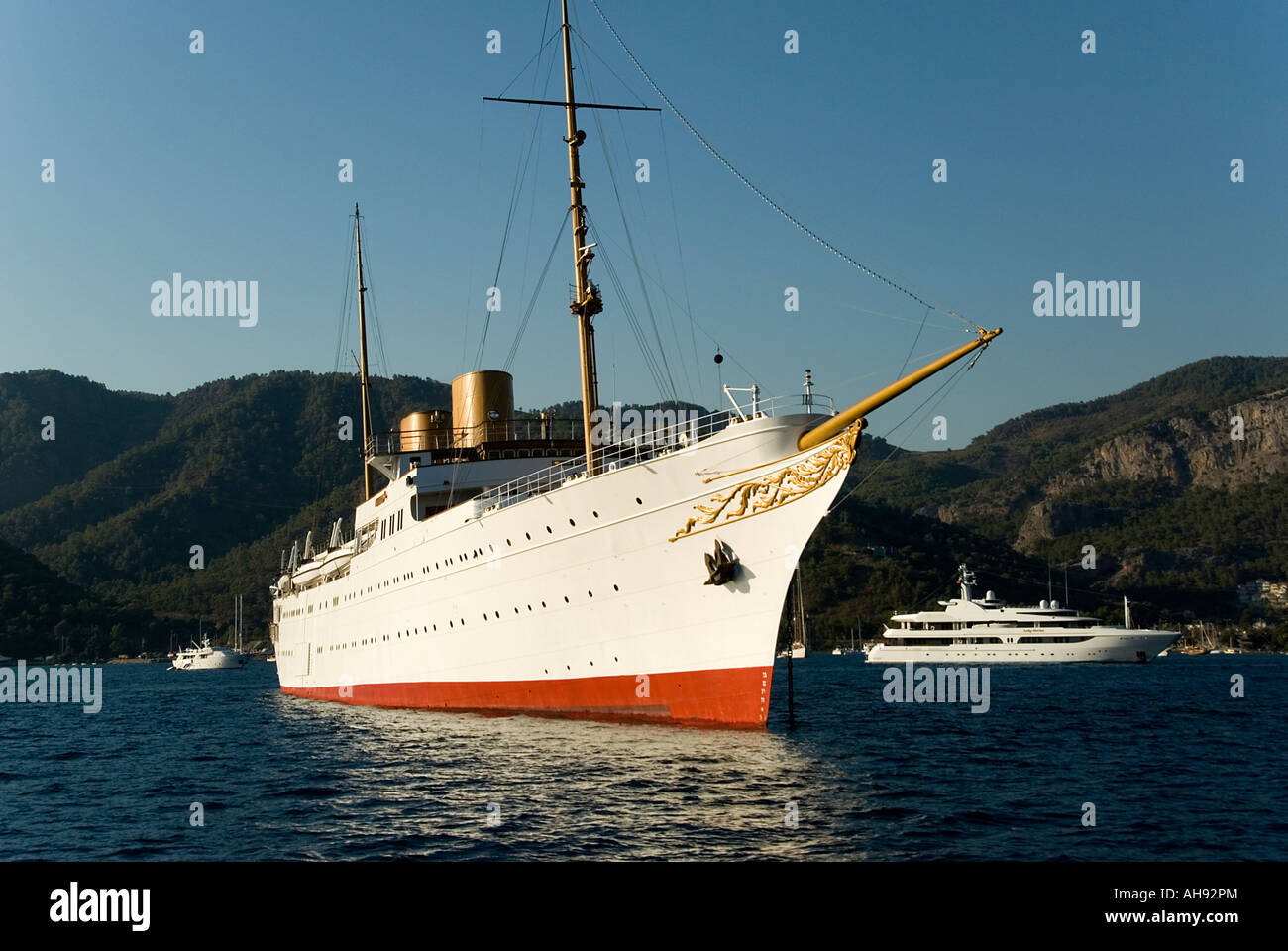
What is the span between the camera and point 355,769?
23.4 m

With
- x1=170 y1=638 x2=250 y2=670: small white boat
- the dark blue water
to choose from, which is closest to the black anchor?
the dark blue water

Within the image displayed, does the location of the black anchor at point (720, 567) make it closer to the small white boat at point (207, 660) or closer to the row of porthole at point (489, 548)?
the row of porthole at point (489, 548)

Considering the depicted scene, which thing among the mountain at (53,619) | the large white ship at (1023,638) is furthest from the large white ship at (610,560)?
the mountain at (53,619)

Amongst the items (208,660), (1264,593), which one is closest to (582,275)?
(208,660)

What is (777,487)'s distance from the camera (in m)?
23.2

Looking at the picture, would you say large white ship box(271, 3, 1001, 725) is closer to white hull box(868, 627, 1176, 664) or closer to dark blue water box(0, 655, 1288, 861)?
dark blue water box(0, 655, 1288, 861)

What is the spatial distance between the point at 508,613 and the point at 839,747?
9328 mm

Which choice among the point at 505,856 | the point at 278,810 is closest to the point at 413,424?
the point at 278,810

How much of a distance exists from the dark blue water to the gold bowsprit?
4.89 metres

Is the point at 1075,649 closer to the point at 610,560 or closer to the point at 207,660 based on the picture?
the point at 610,560

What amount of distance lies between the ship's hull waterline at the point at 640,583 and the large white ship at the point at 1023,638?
6144 centimetres

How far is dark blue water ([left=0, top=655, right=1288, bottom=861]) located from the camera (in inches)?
603
